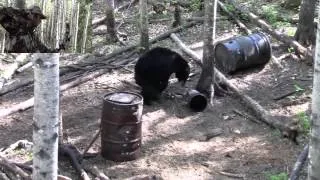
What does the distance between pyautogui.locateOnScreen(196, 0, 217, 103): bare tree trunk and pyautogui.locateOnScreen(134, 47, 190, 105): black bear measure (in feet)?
1.77

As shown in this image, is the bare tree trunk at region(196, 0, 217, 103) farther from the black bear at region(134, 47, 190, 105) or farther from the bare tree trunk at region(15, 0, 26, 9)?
the bare tree trunk at region(15, 0, 26, 9)

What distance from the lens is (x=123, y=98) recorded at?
24.3 feet

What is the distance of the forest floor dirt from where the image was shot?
23.9ft

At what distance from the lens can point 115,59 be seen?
11484 millimetres

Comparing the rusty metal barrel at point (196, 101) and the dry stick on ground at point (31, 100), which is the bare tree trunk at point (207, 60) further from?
the dry stick on ground at point (31, 100)

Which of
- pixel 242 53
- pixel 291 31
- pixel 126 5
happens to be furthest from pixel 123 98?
pixel 291 31

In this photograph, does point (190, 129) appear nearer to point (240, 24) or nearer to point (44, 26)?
point (44, 26)

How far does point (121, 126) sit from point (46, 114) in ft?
9.95

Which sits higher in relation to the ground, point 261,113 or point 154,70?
point 154,70

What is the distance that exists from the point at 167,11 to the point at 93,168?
878 cm

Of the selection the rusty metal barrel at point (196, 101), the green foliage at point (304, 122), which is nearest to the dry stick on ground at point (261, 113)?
the green foliage at point (304, 122)

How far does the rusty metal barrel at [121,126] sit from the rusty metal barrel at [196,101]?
6.69ft

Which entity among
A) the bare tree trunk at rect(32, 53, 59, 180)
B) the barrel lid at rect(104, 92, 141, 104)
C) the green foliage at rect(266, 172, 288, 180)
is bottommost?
the green foliage at rect(266, 172, 288, 180)

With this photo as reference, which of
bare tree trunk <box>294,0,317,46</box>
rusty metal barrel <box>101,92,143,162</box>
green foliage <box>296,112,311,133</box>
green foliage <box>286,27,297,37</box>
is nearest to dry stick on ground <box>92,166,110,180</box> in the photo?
rusty metal barrel <box>101,92,143,162</box>
